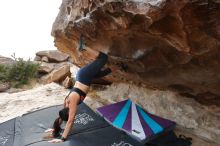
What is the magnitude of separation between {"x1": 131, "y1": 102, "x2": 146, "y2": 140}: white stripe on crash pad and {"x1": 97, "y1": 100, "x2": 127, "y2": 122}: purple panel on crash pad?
0.96ft

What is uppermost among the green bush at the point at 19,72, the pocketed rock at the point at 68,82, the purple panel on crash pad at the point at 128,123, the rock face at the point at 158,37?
the rock face at the point at 158,37

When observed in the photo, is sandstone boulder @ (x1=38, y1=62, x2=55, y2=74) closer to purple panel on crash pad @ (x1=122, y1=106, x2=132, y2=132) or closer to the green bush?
the green bush

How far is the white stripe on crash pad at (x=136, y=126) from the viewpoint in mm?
5004

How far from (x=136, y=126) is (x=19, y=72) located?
10.1 metres

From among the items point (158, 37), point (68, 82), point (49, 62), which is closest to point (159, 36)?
point (158, 37)

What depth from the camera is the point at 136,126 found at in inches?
207

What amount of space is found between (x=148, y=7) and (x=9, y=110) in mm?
6127

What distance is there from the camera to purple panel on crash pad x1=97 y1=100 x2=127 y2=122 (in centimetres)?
572

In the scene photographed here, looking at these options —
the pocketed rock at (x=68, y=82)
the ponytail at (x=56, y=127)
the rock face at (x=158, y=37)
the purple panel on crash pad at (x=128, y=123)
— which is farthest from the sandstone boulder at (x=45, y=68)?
the purple panel on crash pad at (x=128, y=123)

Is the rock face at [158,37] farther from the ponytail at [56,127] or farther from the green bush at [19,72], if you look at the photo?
the green bush at [19,72]

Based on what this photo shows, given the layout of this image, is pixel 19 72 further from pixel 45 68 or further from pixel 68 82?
pixel 68 82

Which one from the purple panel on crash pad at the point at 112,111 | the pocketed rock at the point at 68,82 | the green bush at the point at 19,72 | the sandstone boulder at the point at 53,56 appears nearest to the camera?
the purple panel on crash pad at the point at 112,111

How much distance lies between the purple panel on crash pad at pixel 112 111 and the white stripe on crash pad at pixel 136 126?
29 centimetres

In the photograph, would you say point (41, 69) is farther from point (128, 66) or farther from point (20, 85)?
point (128, 66)
